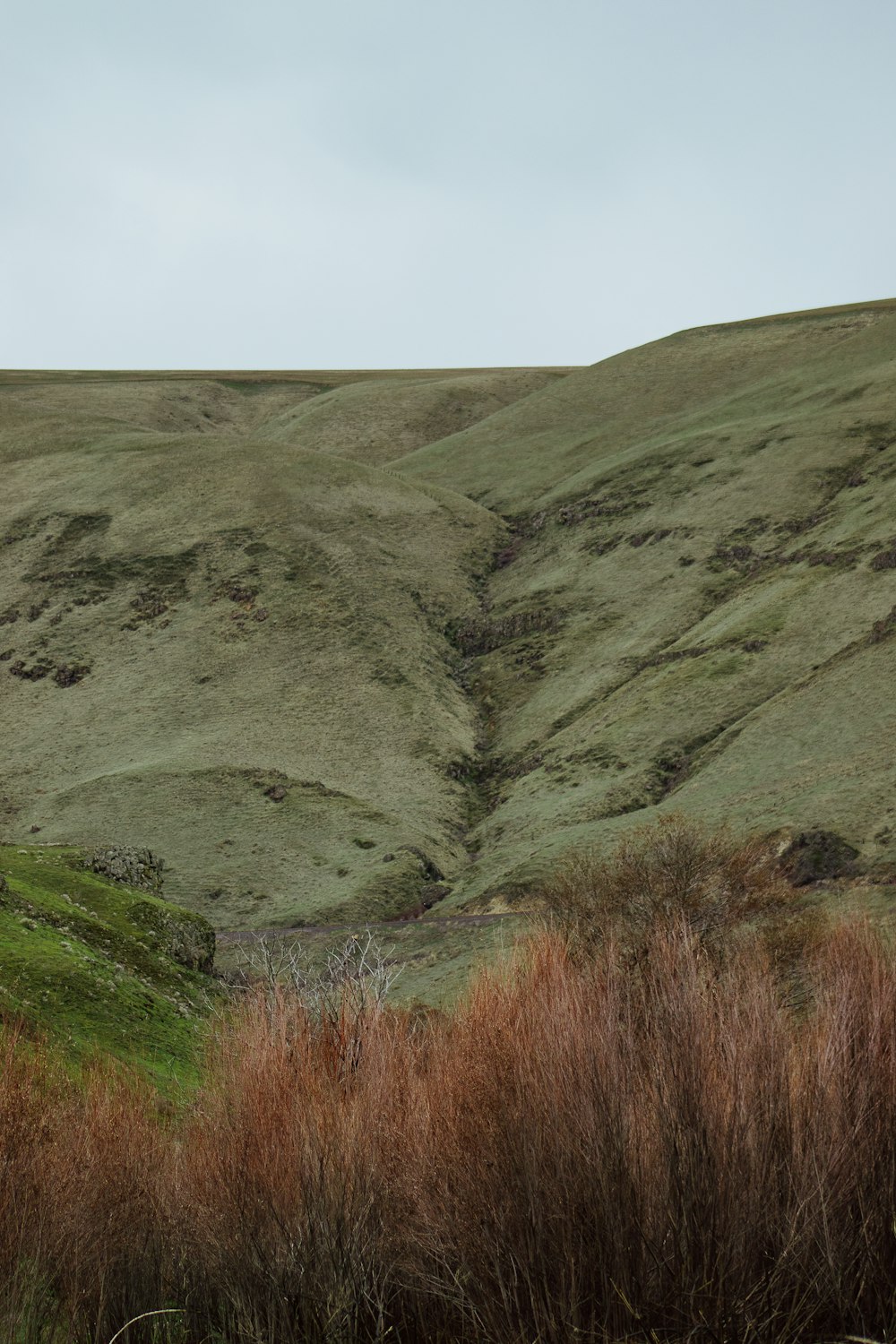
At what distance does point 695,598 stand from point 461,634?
57.1 ft

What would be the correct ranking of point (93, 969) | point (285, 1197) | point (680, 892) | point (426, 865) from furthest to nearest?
point (426, 865) < point (680, 892) < point (93, 969) < point (285, 1197)

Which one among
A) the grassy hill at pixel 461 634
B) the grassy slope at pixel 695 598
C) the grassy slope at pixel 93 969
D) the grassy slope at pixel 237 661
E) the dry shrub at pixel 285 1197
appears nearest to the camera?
the dry shrub at pixel 285 1197

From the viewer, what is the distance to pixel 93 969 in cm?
2245

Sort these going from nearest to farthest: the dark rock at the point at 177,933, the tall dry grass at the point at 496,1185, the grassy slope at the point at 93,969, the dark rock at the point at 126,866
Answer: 1. the tall dry grass at the point at 496,1185
2. the grassy slope at the point at 93,969
3. the dark rock at the point at 177,933
4. the dark rock at the point at 126,866

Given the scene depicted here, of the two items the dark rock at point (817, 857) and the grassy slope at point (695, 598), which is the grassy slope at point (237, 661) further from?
the dark rock at point (817, 857)

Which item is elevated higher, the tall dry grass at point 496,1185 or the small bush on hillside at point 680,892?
the tall dry grass at point 496,1185

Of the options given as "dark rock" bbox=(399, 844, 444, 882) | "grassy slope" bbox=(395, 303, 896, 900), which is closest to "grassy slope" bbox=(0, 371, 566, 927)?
"dark rock" bbox=(399, 844, 444, 882)

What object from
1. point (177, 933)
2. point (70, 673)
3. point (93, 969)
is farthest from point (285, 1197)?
point (70, 673)

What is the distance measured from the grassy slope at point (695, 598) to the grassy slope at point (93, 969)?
78.3 feet

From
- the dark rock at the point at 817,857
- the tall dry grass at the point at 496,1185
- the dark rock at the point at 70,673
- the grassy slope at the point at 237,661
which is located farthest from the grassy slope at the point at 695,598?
the tall dry grass at the point at 496,1185

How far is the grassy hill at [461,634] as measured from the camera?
57781 millimetres

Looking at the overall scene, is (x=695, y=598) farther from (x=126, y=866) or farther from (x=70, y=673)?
(x=126, y=866)

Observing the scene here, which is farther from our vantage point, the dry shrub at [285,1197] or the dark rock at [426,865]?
the dark rock at [426,865]

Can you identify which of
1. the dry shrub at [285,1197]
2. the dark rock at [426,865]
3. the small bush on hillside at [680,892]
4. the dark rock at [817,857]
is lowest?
the dark rock at [426,865]
